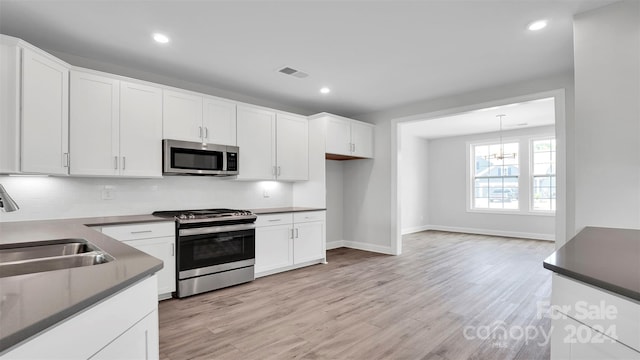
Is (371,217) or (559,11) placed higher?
(559,11)

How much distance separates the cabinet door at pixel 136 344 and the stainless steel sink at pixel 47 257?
35 cm

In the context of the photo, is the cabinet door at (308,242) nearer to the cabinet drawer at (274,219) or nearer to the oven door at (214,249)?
the cabinet drawer at (274,219)

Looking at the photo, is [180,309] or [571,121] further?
[571,121]

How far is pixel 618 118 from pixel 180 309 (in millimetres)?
3939

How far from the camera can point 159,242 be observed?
3.21 meters

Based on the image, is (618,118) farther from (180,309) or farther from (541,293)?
(180,309)

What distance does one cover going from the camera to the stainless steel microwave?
3506 mm

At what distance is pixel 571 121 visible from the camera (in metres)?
3.71

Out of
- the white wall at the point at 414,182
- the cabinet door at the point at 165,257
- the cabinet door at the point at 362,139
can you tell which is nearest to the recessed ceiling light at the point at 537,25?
the cabinet door at the point at 362,139

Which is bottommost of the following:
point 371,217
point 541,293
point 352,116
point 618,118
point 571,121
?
point 541,293

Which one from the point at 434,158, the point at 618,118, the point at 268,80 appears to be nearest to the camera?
the point at 618,118

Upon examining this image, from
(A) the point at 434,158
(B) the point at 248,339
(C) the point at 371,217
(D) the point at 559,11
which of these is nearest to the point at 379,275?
(C) the point at 371,217

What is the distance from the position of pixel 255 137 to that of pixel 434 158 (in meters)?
6.16

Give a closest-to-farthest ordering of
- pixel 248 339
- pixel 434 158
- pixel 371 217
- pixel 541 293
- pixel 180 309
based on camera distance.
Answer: pixel 248 339
pixel 180 309
pixel 541 293
pixel 371 217
pixel 434 158
